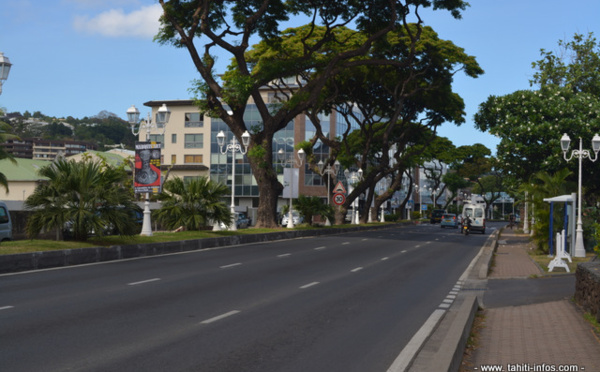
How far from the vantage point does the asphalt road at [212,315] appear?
737 centimetres

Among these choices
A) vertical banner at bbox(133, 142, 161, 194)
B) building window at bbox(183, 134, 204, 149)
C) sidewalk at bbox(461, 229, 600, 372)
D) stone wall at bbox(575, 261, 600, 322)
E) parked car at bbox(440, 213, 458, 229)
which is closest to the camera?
sidewalk at bbox(461, 229, 600, 372)

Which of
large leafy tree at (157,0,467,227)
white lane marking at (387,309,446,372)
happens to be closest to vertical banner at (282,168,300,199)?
large leafy tree at (157,0,467,227)

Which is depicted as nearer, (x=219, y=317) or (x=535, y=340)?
(x=535, y=340)

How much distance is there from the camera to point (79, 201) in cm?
2019

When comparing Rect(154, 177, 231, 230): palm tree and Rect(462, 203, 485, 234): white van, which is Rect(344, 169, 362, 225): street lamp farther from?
Rect(154, 177, 231, 230): palm tree

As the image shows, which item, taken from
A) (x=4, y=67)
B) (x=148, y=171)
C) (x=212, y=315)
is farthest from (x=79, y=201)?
(x=212, y=315)

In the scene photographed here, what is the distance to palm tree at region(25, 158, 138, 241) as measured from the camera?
19703 millimetres

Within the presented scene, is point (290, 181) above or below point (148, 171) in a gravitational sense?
above

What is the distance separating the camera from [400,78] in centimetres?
4769

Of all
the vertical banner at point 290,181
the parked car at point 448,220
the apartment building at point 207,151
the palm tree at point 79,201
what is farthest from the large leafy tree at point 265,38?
the apartment building at point 207,151

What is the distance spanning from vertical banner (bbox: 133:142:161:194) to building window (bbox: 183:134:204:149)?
218 ft

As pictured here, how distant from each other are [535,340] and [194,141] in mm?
85927

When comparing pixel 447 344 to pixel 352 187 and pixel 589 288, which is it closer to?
pixel 589 288

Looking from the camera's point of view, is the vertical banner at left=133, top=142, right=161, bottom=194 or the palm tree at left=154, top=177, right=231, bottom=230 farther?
the palm tree at left=154, top=177, right=231, bottom=230
